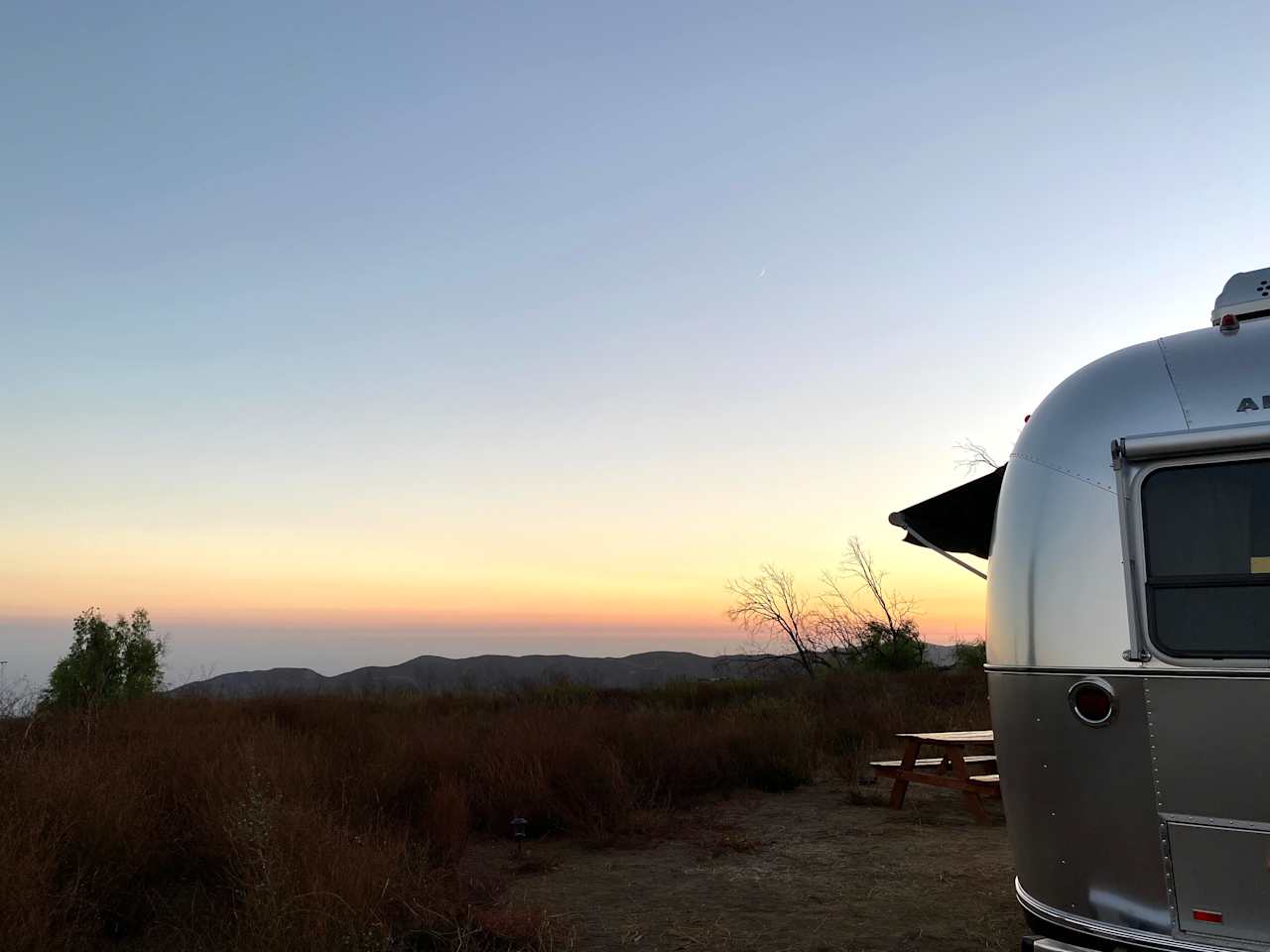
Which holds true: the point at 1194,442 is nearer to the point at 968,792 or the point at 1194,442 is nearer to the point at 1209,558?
the point at 1209,558

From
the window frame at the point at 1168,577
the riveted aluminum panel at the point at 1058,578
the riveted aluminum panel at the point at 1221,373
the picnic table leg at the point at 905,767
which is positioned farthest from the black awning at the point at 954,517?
the picnic table leg at the point at 905,767

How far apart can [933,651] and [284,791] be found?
20517 millimetres

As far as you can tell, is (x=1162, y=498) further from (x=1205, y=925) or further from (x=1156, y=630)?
(x=1205, y=925)

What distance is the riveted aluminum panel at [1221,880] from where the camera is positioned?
313 centimetres

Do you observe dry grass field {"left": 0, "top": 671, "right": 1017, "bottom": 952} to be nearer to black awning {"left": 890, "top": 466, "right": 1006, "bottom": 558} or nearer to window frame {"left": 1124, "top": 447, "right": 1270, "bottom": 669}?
black awning {"left": 890, "top": 466, "right": 1006, "bottom": 558}

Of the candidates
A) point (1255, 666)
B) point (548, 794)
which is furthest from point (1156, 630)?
point (548, 794)

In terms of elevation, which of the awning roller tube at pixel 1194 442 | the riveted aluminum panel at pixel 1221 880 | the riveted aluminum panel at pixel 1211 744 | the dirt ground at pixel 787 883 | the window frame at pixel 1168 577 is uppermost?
the awning roller tube at pixel 1194 442

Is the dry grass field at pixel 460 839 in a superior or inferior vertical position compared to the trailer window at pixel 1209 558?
inferior

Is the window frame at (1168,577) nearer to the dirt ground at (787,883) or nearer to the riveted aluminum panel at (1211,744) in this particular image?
the riveted aluminum panel at (1211,744)

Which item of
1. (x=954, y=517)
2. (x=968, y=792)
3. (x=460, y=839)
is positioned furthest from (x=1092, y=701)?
(x=968, y=792)

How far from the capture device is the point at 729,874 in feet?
23.0

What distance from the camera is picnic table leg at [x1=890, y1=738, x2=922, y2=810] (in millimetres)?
9016

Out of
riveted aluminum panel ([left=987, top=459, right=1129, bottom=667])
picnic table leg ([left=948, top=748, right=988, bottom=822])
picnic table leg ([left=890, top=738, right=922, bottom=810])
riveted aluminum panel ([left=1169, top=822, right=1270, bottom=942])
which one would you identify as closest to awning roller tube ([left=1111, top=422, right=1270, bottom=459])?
riveted aluminum panel ([left=987, top=459, right=1129, bottom=667])

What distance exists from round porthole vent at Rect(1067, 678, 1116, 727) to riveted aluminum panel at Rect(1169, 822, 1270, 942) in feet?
1.31
